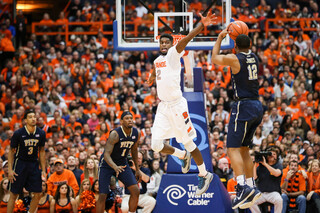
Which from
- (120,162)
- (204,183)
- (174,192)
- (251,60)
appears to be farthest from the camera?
(174,192)

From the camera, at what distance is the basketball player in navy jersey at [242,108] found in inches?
335

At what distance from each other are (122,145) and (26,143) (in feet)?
6.49

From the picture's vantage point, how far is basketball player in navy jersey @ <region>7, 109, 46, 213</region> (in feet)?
37.8

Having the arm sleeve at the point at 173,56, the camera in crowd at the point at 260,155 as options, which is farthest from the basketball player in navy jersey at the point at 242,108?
the camera in crowd at the point at 260,155

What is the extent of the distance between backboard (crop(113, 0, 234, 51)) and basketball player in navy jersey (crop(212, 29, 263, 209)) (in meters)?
2.94

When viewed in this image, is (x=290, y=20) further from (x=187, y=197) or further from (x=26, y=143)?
(x=26, y=143)

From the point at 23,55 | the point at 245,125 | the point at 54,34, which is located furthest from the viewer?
the point at 54,34

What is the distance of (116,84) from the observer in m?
19.3

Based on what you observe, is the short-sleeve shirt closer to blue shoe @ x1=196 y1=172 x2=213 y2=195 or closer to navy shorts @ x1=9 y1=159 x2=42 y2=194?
blue shoe @ x1=196 y1=172 x2=213 y2=195

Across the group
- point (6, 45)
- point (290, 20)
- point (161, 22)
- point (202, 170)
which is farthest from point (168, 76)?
point (290, 20)

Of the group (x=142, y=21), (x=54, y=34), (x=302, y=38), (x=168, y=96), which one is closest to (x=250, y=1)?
(x=302, y=38)

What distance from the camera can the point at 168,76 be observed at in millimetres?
9422

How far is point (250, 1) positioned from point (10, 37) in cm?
1003

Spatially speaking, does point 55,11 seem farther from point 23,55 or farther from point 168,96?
point 168,96
